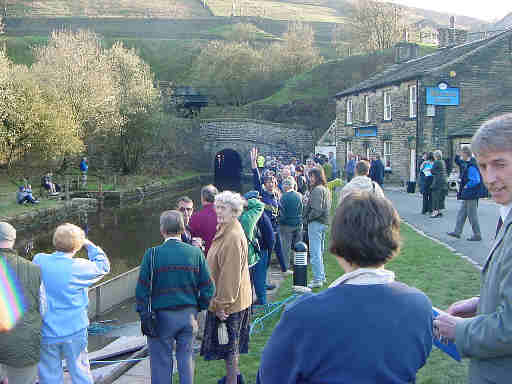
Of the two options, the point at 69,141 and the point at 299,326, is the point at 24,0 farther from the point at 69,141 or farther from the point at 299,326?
the point at 299,326

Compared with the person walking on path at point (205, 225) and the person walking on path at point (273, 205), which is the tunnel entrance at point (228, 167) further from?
the person walking on path at point (205, 225)

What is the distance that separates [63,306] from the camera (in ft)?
13.6

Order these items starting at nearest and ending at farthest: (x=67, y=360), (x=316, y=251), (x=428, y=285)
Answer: (x=67, y=360) → (x=428, y=285) → (x=316, y=251)

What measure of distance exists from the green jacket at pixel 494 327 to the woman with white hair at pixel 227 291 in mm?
2576

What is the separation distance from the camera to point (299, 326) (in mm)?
1806

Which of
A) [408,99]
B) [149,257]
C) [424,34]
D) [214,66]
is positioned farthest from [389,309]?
[424,34]

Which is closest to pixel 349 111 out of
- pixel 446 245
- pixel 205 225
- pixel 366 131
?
pixel 366 131

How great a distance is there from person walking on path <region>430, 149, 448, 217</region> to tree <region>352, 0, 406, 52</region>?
42.4m

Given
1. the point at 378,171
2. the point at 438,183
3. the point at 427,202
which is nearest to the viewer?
the point at 438,183

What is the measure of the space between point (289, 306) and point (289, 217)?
681cm

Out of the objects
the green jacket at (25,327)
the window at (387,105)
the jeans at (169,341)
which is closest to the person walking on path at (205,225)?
the jeans at (169,341)

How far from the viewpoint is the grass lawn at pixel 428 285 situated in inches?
176

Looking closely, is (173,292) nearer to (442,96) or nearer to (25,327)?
(25,327)

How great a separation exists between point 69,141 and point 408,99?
16565 mm
